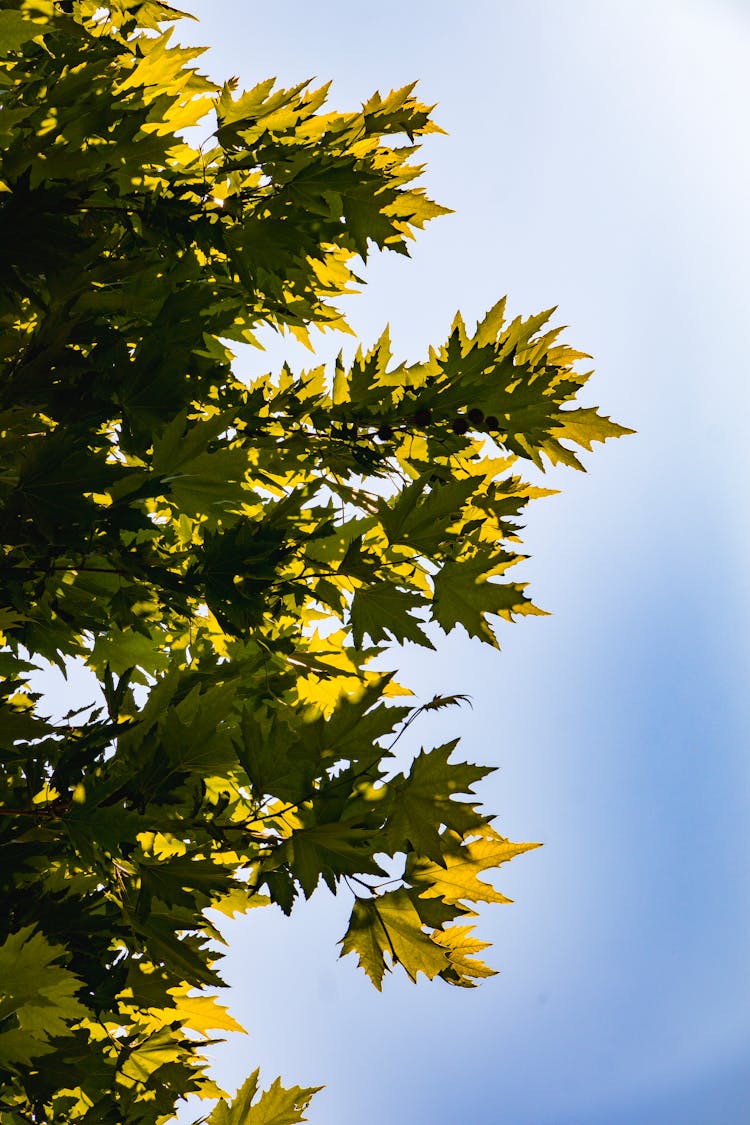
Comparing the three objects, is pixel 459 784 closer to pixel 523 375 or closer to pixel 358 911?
pixel 358 911

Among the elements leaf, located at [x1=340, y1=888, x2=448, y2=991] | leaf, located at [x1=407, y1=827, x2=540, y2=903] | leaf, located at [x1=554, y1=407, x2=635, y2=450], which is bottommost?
leaf, located at [x1=340, y1=888, x2=448, y2=991]

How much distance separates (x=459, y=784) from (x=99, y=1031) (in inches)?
47.0

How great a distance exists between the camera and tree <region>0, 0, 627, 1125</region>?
63.2 inches

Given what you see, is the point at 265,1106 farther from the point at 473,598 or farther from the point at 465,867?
the point at 473,598

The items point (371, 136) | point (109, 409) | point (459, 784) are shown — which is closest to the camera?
point (459, 784)

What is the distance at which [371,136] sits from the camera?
273 cm

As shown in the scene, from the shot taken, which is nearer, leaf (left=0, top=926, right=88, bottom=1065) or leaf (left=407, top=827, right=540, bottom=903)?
leaf (left=0, top=926, right=88, bottom=1065)

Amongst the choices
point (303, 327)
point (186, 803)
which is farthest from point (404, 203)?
point (186, 803)

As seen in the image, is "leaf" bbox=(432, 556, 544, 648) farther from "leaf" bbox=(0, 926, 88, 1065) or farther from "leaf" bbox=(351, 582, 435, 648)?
"leaf" bbox=(0, 926, 88, 1065)

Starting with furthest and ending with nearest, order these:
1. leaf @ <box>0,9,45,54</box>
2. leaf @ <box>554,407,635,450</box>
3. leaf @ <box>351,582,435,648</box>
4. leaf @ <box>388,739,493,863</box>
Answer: leaf @ <box>554,407,635,450</box> < leaf @ <box>351,582,435,648</box> < leaf @ <box>388,739,493,863</box> < leaf @ <box>0,9,45,54</box>

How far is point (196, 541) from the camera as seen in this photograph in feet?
9.99

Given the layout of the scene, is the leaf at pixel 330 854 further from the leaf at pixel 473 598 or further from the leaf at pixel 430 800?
the leaf at pixel 473 598

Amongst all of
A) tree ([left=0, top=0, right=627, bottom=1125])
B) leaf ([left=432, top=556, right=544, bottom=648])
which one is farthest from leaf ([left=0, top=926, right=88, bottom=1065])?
leaf ([left=432, top=556, right=544, bottom=648])

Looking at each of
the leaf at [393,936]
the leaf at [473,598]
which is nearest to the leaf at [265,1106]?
the leaf at [393,936]
